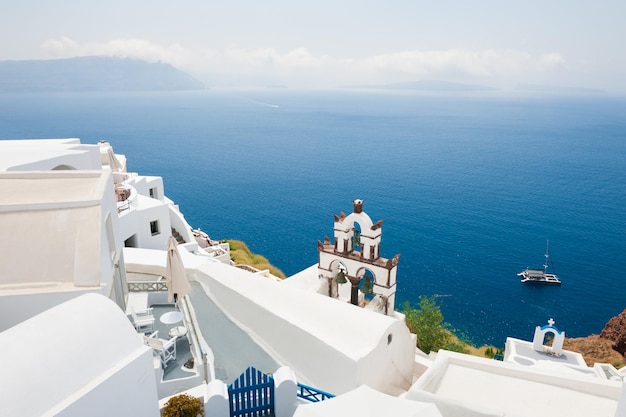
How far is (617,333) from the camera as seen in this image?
102 feet

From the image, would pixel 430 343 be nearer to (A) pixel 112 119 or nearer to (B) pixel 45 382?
(B) pixel 45 382

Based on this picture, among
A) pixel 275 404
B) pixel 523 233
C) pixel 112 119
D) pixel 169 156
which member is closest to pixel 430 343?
pixel 275 404

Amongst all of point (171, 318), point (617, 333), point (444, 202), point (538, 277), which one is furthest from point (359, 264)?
point (444, 202)

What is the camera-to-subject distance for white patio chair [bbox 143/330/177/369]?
10.1 metres

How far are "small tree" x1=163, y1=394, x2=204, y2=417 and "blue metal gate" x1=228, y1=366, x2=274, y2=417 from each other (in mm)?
613

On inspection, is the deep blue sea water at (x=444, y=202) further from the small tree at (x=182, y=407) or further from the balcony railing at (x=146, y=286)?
the small tree at (x=182, y=407)

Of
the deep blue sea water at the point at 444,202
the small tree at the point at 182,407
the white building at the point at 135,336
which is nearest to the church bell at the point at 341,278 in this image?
the white building at the point at 135,336

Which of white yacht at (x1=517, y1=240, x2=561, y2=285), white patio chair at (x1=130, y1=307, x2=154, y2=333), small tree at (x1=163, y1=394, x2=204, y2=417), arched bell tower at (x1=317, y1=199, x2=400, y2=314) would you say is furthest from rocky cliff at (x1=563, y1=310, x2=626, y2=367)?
small tree at (x1=163, y1=394, x2=204, y2=417)

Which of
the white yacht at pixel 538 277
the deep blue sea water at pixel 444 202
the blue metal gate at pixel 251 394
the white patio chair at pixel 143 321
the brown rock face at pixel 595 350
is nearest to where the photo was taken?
the blue metal gate at pixel 251 394

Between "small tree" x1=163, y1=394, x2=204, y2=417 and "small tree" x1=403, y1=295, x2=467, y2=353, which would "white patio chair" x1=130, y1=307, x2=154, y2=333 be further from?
"small tree" x1=403, y1=295, x2=467, y2=353

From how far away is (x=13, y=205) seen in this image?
9.09 m

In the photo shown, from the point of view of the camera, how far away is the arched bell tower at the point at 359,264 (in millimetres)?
18344

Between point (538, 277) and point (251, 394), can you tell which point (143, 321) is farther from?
point (538, 277)

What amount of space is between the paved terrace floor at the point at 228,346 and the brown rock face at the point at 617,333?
3050cm
